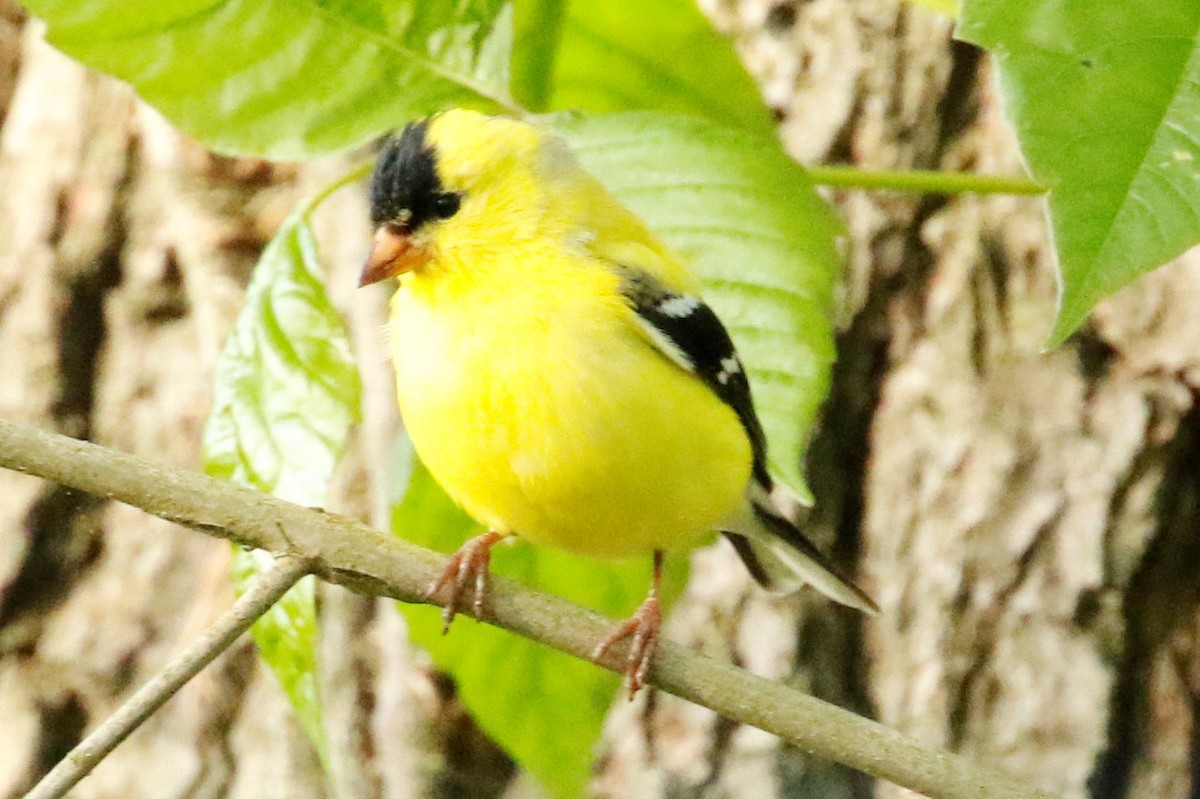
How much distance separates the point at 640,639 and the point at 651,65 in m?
0.72

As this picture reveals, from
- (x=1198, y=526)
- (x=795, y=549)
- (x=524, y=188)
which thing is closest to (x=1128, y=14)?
(x=524, y=188)

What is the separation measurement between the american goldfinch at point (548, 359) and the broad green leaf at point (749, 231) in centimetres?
6

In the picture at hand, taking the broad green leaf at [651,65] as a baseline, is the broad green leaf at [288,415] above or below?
below

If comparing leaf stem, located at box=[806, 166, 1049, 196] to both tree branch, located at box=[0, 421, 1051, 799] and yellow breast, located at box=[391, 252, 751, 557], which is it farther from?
tree branch, located at box=[0, 421, 1051, 799]

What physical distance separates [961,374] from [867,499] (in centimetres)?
28

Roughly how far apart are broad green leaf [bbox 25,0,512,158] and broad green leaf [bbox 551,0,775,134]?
15 centimetres

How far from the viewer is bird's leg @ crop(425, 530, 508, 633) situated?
123cm

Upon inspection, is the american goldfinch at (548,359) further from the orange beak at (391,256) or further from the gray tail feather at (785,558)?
the gray tail feather at (785,558)

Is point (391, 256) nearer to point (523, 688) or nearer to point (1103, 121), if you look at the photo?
point (523, 688)

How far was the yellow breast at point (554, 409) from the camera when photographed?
127 centimetres

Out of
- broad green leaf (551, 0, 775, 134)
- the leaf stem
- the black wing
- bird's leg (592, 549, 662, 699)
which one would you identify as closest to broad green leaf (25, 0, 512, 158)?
broad green leaf (551, 0, 775, 134)

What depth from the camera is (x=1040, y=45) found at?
2.77 ft

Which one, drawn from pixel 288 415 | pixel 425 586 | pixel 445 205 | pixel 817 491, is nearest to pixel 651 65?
pixel 445 205

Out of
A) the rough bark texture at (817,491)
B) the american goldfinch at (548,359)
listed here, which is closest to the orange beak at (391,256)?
the american goldfinch at (548,359)
